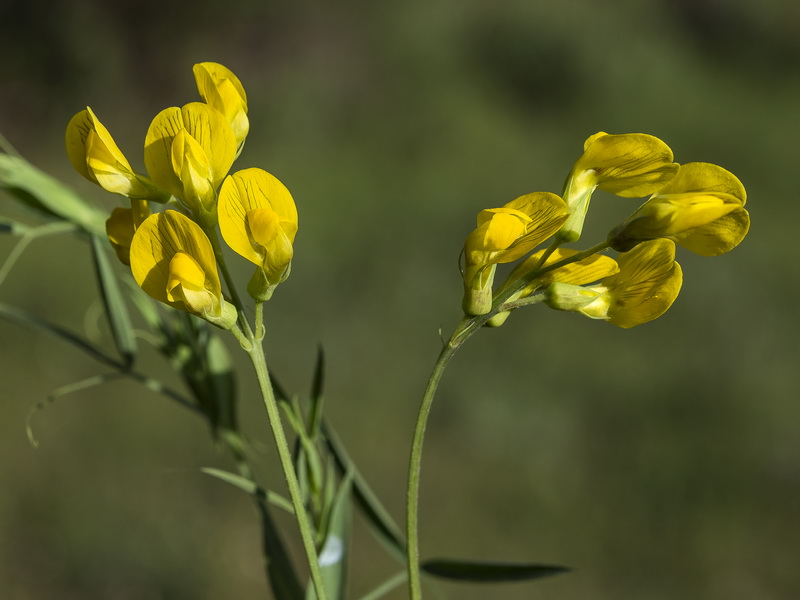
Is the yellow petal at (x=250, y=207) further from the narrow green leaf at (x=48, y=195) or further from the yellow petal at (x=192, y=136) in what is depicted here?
the narrow green leaf at (x=48, y=195)

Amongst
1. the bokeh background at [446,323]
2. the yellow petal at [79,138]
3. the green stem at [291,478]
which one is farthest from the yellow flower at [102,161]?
the bokeh background at [446,323]

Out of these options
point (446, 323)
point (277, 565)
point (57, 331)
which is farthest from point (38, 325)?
point (446, 323)

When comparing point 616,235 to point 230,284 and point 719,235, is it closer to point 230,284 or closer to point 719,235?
point 719,235

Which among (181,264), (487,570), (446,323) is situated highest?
(181,264)

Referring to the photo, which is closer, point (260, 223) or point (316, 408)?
point (260, 223)

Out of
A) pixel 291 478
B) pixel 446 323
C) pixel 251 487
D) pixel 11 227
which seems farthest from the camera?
pixel 446 323

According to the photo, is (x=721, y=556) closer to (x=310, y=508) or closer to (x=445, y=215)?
(x=445, y=215)

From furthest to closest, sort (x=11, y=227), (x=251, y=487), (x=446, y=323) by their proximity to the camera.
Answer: (x=446, y=323)
(x=11, y=227)
(x=251, y=487)
